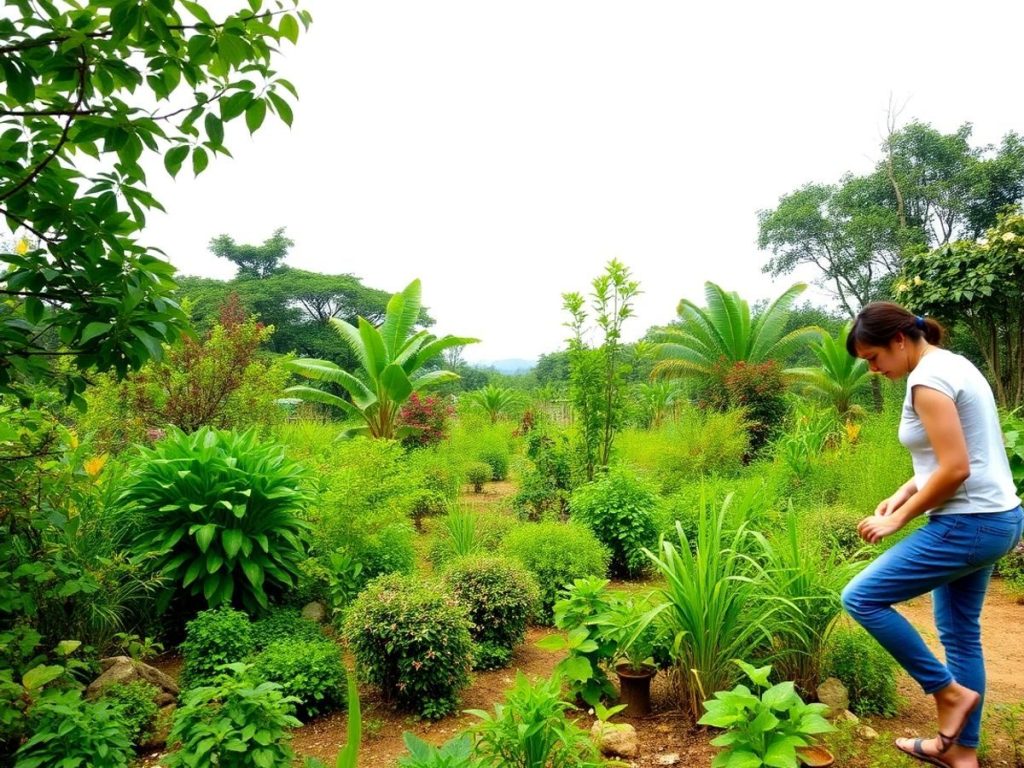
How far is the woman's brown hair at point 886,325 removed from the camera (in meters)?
2.45

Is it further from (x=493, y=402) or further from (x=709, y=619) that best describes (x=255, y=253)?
(x=709, y=619)

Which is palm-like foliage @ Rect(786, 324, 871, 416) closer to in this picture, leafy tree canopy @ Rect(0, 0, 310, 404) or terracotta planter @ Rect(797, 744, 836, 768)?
terracotta planter @ Rect(797, 744, 836, 768)

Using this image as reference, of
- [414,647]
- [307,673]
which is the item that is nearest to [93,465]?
[307,673]

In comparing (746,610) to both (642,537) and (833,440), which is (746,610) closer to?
(642,537)

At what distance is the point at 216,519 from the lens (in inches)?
161

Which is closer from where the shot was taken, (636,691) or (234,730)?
(234,730)

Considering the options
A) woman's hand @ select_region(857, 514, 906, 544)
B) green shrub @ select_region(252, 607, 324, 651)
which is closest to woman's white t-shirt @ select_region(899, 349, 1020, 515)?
woman's hand @ select_region(857, 514, 906, 544)

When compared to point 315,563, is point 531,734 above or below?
below

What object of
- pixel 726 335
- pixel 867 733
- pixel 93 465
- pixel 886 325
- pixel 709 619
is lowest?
pixel 867 733

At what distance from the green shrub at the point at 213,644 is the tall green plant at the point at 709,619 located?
2.28 metres

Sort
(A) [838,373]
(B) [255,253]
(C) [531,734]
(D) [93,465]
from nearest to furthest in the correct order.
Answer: (C) [531,734], (D) [93,465], (A) [838,373], (B) [255,253]

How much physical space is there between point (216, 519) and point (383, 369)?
7699 millimetres

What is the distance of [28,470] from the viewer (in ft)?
8.18

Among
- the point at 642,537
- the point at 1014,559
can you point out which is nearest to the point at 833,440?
the point at 1014,559
